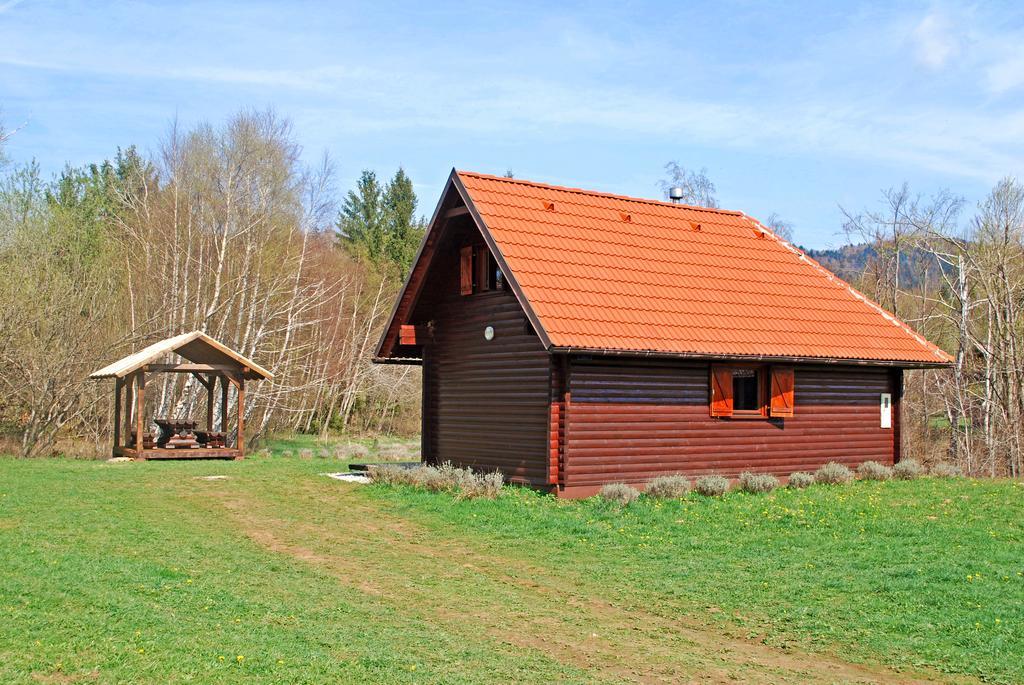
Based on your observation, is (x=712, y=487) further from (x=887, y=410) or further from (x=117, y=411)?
(x=117, y=411)

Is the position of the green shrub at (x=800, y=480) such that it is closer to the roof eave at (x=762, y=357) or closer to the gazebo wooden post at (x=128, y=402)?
the roof eave at (x=762, y=357)

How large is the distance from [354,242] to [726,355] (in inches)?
1695

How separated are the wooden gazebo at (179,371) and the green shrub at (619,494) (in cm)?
1266

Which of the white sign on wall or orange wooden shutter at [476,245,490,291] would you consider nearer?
orange wooden shutter at [476,245,490,291]

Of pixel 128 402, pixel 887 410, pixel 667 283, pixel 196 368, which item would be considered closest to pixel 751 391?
pixel 667 283

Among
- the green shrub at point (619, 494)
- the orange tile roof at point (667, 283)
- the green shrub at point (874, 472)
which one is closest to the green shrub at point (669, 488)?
the green shrub at point (619, 494)

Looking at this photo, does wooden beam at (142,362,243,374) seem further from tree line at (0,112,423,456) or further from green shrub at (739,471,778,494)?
green shrub at (739,471,778,494)

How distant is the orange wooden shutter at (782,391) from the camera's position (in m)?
20.4

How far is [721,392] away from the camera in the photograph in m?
19.8

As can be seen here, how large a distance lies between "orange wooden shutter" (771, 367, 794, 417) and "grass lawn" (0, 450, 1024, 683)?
266 centimetres

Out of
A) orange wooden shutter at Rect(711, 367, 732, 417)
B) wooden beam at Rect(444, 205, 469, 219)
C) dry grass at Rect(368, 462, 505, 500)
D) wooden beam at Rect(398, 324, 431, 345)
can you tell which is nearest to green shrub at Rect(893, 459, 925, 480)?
orange wooden shutter at Rect(711, 367, 732, 417)

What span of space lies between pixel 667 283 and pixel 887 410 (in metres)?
6.50

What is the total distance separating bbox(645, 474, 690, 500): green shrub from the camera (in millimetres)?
17359

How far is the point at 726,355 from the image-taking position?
18.9m
